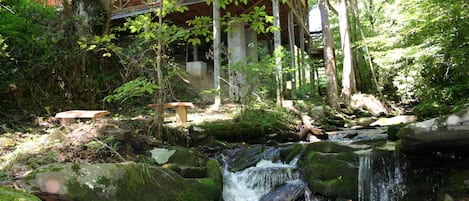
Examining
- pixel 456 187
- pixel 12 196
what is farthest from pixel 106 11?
pixel 456 187

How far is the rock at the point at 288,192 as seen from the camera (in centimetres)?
541

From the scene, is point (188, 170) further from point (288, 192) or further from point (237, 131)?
point (237, 131)

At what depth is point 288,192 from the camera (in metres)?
5.52

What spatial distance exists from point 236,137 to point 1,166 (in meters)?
5.18

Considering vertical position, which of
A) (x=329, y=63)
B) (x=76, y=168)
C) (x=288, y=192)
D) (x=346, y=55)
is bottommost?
(x=288, y=192)

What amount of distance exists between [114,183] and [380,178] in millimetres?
3831

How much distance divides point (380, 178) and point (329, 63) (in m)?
10.8

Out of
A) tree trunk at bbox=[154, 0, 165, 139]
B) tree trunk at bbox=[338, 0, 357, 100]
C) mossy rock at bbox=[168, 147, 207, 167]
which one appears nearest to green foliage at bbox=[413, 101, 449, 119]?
tree trunk at bbox=[338, 0, 357, 100]

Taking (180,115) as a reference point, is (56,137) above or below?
below

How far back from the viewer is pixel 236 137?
343 inches

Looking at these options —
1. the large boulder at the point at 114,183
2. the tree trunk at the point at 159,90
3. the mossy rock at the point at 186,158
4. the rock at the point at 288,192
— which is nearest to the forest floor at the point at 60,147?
the tree trunk at the point at 159,90

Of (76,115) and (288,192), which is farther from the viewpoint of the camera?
(76,115)

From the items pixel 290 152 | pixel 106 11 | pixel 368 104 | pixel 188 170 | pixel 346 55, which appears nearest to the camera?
pixel 188 170

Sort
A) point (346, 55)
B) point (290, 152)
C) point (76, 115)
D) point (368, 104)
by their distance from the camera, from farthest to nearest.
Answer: point (346, 55)
point (368, 104)
point (290, 152)
point (76, 115)
